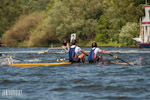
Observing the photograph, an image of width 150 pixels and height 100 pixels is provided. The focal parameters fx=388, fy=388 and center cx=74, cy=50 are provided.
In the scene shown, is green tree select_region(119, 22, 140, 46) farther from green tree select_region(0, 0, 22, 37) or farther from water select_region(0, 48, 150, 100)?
water select_region(0, 48, 150, 100)

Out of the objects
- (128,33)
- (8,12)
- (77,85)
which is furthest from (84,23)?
(77,85)

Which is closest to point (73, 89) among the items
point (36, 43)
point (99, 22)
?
point (99, 22)

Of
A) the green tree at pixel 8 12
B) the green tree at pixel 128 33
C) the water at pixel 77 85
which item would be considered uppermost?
the green tree at pixel 8 12

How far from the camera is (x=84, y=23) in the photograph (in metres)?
79.1

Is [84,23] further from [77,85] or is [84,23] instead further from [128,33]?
[77,85]

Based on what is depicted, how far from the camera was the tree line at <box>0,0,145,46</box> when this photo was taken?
72.6 m

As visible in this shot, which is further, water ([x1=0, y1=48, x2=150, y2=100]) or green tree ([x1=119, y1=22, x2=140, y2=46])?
→ green tree ([x1=119, y1=22, x2=140, y2=46])

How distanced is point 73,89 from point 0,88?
10.2 feet

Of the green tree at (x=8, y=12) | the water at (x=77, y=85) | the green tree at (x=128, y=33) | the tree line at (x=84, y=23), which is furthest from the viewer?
the green tree at (x=8, y=12)

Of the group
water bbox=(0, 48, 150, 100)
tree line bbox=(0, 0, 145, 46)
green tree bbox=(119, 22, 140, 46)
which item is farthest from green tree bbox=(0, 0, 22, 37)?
water bbox=(0, 48, 150, 100)

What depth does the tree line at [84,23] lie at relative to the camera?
72.6 meters

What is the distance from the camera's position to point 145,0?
70500 millimetres

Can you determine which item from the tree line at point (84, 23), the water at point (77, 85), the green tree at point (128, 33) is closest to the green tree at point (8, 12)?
the tree line at point (84, 23)

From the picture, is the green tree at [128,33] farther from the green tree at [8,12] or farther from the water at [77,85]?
the water at [77,85]
